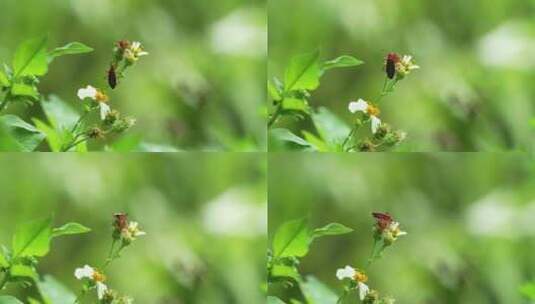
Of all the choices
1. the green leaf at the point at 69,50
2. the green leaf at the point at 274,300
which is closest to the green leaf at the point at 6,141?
the green leaf at the point at 69,50

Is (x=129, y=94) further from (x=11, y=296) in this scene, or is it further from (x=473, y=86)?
(x=473, y=86)

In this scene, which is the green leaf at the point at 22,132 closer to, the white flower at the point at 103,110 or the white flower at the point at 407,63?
the white flower at the point at 103,110

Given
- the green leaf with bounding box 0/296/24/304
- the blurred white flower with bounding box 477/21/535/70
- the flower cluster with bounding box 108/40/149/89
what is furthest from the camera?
the blurred white flower with bounding box 477/21/535/70

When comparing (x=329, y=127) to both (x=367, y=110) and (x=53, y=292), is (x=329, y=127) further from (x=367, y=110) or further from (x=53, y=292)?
(x=53, y=292)

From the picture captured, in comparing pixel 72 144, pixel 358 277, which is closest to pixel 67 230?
pixel 72 144

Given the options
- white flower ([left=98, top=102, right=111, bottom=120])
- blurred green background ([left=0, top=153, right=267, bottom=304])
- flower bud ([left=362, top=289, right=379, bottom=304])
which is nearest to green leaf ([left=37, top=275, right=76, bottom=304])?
blurred green background ([left=0, top=153, right=267, bottom=304])

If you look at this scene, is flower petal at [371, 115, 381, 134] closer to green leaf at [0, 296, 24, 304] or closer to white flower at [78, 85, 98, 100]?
white flower at [78, 85, 98, 100]

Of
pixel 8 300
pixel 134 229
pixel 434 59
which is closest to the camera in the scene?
pixel 8 300

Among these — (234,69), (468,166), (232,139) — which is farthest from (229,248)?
(468,166)
